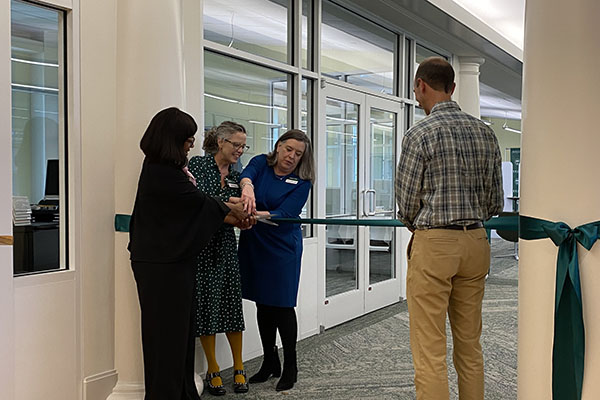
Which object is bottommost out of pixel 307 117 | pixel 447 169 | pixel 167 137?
pixel 447 169

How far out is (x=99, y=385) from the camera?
3.31m

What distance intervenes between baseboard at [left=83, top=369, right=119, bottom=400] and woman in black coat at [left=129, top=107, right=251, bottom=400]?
1.48 feet

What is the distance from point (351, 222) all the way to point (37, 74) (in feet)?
5.80

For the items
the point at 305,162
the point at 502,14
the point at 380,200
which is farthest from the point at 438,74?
the point at 502,14

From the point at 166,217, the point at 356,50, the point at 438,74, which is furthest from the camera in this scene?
the point at 356,50

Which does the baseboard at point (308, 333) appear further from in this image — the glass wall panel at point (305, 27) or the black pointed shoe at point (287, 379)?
the glass wall panel at point (305, 27)

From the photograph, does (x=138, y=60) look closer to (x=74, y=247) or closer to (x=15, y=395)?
(x=74, y=247)

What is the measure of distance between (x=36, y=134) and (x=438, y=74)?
1.93 m

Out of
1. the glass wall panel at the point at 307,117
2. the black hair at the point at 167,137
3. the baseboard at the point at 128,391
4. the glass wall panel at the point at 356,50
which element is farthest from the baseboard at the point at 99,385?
the glass wall panel at the point at 356,50

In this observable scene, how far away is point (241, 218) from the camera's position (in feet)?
11.3

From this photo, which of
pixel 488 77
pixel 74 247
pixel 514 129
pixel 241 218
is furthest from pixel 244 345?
pixel 514 129

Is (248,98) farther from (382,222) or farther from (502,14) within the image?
(502,14)

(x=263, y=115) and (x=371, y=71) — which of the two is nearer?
(x=263, y=115)

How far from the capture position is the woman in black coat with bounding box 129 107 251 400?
9.27ft
